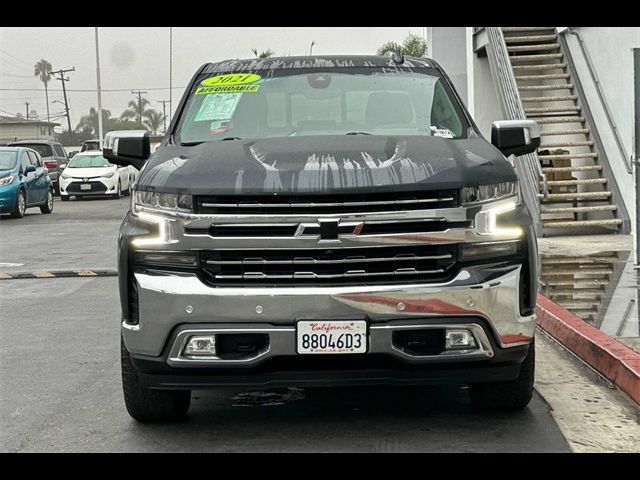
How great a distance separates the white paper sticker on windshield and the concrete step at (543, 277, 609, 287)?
4.55 meters

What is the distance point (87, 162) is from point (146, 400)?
29.9m

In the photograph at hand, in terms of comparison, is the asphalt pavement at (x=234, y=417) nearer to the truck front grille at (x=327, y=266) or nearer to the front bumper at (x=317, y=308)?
the front bumper at (x=317, y=308)

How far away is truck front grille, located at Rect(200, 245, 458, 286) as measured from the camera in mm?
5305

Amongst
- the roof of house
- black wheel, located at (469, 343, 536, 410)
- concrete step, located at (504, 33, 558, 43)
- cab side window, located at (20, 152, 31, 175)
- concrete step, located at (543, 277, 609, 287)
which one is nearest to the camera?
black wheel, located at (469, 343, 536, 410)

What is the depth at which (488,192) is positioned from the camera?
216 inches

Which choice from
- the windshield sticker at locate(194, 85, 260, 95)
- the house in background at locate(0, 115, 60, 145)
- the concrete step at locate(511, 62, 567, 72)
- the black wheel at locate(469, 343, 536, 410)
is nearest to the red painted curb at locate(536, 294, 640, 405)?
the black wheel at locate(469, 343, 536, 410)

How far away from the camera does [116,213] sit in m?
26.3

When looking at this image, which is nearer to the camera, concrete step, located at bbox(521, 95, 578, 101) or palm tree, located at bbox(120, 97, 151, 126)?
concrete step, located at bbox(521, 95, 578, 101)

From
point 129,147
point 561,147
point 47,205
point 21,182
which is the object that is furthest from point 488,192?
point 47,205

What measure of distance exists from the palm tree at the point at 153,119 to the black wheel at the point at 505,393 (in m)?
133

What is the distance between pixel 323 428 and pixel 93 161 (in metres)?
30.1

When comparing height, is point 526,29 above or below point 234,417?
above

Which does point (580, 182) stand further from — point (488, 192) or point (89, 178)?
point (89, 178)

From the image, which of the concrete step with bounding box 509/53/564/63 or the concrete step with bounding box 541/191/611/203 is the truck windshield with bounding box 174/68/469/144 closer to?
the concrete step with bounding box 541/191/611/203
